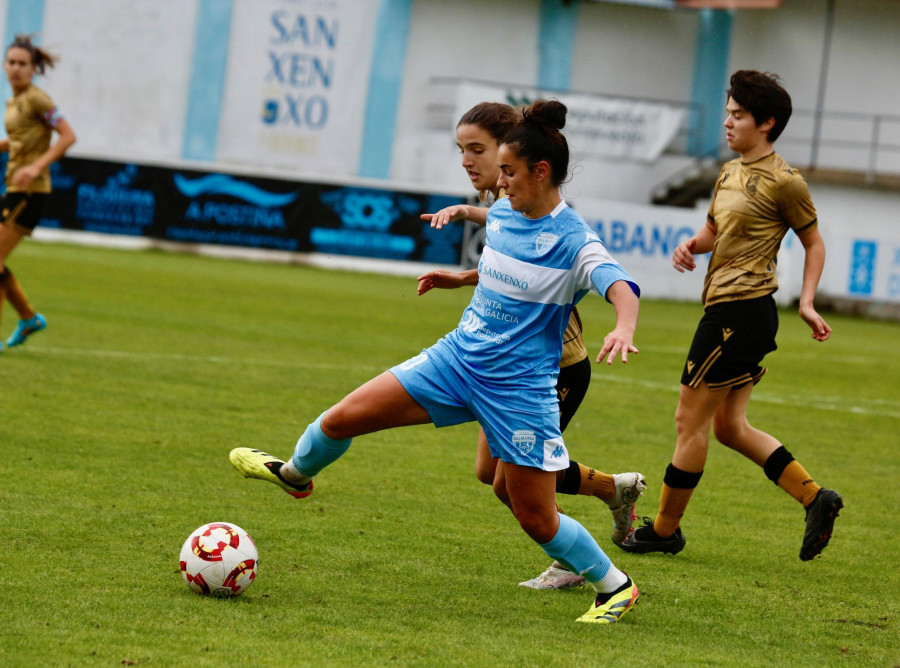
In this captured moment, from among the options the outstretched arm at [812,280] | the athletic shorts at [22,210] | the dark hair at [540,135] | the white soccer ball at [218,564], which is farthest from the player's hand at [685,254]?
the athletic shorts at [22,210]

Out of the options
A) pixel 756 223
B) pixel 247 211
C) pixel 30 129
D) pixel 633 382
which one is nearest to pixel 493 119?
pixel 756 223

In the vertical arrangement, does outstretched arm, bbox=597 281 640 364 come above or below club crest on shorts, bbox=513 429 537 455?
above

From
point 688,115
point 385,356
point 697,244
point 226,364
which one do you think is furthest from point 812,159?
point 697,244

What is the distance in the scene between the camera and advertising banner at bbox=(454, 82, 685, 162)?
2736cm

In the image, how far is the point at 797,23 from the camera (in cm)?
3020

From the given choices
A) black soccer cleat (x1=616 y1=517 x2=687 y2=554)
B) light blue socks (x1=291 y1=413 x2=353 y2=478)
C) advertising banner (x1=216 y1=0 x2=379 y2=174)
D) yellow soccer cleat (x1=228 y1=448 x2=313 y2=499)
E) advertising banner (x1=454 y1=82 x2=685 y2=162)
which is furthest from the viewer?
advertising banner (x1=216 y1=0 x2=379 y2=174)

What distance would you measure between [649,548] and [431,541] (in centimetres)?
97

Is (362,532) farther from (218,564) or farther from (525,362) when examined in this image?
(525,362)

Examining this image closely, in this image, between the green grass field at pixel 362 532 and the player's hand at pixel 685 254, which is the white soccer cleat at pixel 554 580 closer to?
the green grass field at pixel 362 532

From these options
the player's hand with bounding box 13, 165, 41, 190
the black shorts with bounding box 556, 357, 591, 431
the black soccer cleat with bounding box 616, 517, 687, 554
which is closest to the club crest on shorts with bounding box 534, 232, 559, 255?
the black shorts with bounding box 556, 357, 591, 431

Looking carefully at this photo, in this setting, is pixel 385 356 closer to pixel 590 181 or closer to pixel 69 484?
pixel 69 484

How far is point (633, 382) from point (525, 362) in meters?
7.01

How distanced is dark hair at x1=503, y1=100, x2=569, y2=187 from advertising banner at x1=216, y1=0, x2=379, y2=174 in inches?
1006

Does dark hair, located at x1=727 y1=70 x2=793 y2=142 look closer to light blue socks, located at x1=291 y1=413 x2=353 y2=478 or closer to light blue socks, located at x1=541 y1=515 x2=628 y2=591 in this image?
light blue socks, located at x1=541 y1=515 x2=628 y2=591
